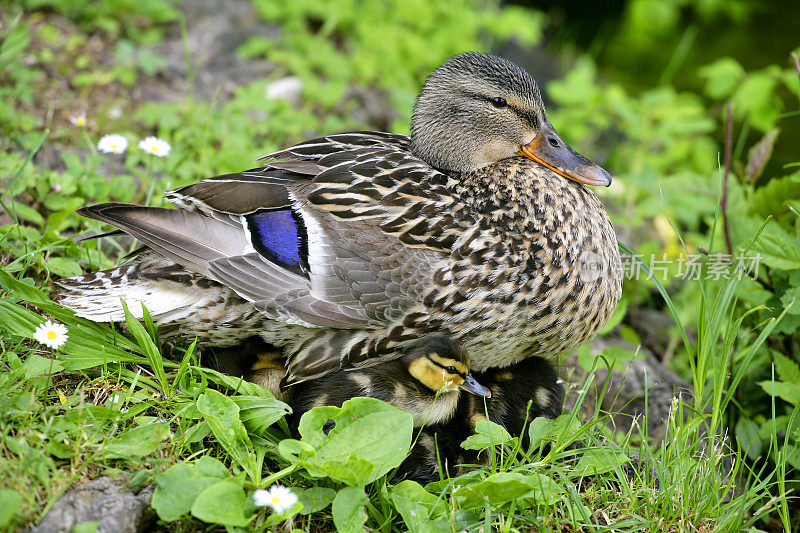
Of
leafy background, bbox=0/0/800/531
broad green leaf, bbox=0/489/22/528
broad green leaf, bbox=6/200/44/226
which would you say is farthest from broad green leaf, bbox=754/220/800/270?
broad green leaf, bbox=6/200/44/226

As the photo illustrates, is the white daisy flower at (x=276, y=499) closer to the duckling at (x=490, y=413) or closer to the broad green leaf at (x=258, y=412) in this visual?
the broad green leaf at (x=258, y=412)

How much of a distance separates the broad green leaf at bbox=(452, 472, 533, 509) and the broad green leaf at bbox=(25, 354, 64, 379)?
3.82 feet

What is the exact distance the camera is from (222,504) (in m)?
1.98

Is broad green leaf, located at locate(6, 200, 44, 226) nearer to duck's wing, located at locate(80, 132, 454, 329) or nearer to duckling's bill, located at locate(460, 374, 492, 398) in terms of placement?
duck's wing, located at locate(80, 132, 454, 329)

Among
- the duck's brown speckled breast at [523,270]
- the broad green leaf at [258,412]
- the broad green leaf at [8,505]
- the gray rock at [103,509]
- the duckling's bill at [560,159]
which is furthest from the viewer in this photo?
the duckling's bill at [560,159]

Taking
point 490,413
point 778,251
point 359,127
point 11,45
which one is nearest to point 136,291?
point 490,413

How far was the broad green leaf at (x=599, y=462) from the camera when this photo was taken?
2.34m

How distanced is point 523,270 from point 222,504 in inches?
44.3

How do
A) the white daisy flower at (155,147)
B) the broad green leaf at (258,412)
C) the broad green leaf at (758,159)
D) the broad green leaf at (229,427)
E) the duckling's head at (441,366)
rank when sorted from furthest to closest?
the broad green leaf at (758,159)
the white daisy flower at (155,147)
the duckling's head at (441,366)
the broad green leaf at (258,412)
the broad green leaf at (229,427)

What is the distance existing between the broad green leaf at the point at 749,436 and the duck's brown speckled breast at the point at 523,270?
74cm

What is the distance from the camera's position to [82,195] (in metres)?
3.21

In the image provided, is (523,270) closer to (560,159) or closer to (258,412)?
(560,159)


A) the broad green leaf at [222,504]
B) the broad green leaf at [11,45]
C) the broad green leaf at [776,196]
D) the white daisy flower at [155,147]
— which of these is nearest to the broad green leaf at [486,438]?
the broad green leaf at [222,504]

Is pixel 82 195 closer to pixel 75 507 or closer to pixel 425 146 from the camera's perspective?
pixel 425 146
